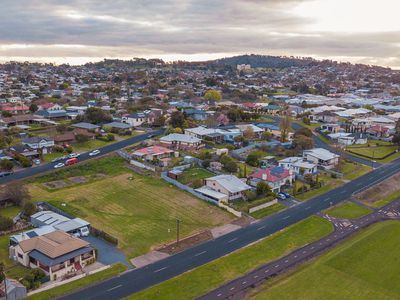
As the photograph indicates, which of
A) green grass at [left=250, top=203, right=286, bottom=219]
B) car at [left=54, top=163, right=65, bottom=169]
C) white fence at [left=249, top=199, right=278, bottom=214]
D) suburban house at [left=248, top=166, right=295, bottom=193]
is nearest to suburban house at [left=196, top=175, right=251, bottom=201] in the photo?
suburban house at [left=248, top=166, right=295, bottom=193]

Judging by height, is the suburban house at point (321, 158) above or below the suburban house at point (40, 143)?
below

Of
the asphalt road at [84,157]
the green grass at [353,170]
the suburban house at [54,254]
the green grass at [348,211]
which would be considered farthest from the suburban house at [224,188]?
the asphalt road at [84,157]

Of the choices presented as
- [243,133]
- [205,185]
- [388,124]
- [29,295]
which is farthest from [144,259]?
[388,124]

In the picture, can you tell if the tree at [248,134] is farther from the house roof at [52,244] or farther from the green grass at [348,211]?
the house roof at [52,244]

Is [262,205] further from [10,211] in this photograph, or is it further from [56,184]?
[10,211]

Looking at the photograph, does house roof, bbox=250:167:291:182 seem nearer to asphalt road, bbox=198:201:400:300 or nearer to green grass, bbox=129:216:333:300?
green grass, bbox=129:216:333:300

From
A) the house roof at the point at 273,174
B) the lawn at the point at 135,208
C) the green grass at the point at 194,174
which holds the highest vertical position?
the house roof at the point at 273,174
